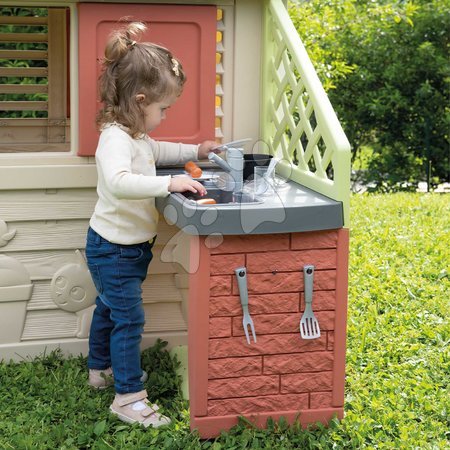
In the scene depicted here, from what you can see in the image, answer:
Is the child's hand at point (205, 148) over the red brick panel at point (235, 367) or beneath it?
over

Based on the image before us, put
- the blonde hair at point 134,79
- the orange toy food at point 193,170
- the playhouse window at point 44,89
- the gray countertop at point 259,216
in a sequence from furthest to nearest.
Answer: the playhouse window at point 44,89 → the orange toy food at point 193,170 → the blonde hair at point 134,79 → the gray countertop at point 259,216

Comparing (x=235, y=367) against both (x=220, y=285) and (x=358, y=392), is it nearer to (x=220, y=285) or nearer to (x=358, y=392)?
(x=220, y=285)

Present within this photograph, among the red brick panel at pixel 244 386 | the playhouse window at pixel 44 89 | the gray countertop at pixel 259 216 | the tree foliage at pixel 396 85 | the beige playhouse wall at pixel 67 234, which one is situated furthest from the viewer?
the tree foliage at pixel 396 85

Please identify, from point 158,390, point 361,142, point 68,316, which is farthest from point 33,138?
point 361,142

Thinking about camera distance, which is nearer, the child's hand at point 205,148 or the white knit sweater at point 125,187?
the white knit sweater at point 125,187

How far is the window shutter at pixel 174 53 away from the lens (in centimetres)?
375

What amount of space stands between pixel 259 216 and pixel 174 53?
3.50 feet

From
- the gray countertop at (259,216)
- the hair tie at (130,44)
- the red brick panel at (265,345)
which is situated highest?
the hair tie at (130,44)

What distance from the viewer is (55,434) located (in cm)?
334

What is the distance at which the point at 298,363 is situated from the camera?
332 cm

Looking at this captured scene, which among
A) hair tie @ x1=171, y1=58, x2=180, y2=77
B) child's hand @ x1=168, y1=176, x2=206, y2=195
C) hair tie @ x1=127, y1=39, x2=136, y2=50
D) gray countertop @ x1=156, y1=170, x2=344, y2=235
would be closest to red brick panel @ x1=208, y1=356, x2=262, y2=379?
gray countertop @ x1=156, y1=170, x2=344, y2=235

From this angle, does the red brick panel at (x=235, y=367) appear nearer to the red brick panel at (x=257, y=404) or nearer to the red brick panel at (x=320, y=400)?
the red brick panel at (x=257, y=404)

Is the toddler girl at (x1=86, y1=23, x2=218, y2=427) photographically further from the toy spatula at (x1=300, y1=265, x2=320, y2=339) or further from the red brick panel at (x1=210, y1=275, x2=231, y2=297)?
the toy spatula at (x1=300, y1=265, x2=320, y2=339)

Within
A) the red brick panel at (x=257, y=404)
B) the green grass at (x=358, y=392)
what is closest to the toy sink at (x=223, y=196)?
the red brick panel at (x=257, y=404)
